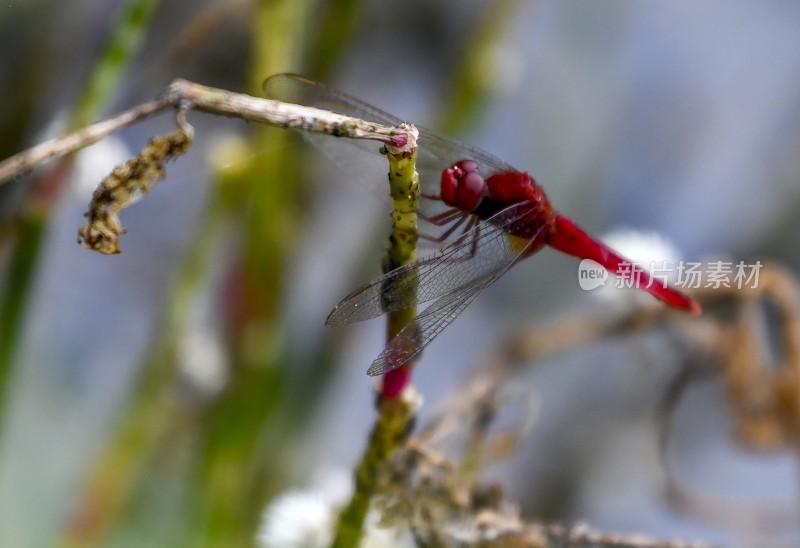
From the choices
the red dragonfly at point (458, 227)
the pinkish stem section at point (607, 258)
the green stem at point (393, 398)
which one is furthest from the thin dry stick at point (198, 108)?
the pinkish stem section at point (607, 258)

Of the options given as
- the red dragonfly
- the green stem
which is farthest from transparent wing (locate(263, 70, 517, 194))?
the green stem

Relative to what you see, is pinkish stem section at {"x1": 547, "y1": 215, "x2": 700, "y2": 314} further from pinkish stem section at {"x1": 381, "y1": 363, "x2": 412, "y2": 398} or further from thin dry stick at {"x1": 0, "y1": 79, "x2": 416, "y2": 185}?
thin dry stick at {"x1": 0, "y1": 79, "x2": 416, "y2": 185}

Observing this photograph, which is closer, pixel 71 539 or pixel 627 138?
pixel 71 539

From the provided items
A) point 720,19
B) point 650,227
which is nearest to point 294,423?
point 650,227

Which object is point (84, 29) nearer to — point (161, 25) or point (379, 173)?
point (161, 25)

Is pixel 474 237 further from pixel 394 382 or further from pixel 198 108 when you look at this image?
pixel 198 108

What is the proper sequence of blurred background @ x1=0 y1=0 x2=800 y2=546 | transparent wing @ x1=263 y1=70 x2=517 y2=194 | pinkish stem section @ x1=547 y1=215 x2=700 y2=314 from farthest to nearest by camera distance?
blurred background @ x1=0 y1=0 x2=800 y2=546, pinkish stem section @ x1=547 y1=215 x2=700 y2=314, transparent wing @ x1=263 y1=70 x2=517 y2=194
